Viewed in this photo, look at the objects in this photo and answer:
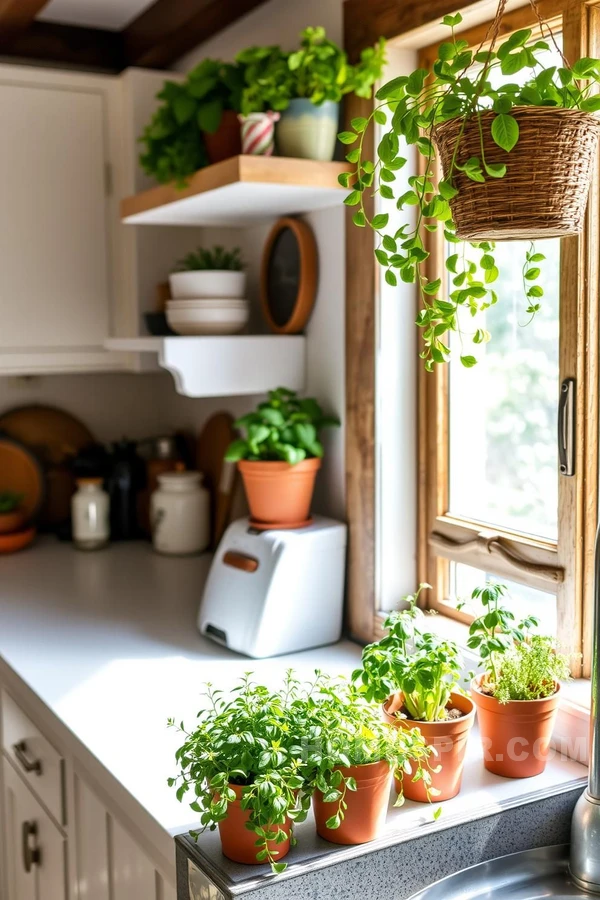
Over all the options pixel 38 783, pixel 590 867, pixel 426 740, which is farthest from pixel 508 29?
pixel 38 783

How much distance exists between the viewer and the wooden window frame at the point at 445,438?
1488 millimetres

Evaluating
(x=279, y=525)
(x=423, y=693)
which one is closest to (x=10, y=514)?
(x=279, y=525)

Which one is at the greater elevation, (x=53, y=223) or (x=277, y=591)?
(x=53, y=223)

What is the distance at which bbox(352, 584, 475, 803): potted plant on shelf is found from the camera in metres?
1.31

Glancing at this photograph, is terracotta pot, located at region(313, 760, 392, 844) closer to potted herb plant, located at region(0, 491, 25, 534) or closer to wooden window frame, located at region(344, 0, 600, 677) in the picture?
wooden window frame, located at region(344, 0, 600, 677)

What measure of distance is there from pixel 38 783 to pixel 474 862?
3.09ft

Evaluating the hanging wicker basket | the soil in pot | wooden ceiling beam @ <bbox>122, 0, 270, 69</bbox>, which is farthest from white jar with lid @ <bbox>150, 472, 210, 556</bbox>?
the hanging wicker basket

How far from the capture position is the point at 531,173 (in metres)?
1.07

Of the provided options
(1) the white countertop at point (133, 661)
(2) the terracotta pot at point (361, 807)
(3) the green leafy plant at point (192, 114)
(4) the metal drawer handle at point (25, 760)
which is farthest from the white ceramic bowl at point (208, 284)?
(2) the terracotta pot at point (361, 807)

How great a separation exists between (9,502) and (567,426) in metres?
1.75

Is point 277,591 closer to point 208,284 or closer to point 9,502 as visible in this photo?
point 208,284

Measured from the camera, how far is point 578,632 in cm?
153

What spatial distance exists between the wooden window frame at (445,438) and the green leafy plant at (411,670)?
28 cm

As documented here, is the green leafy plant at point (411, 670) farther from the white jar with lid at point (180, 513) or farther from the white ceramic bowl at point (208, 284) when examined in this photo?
the white jar with lid at point (180, 513)
